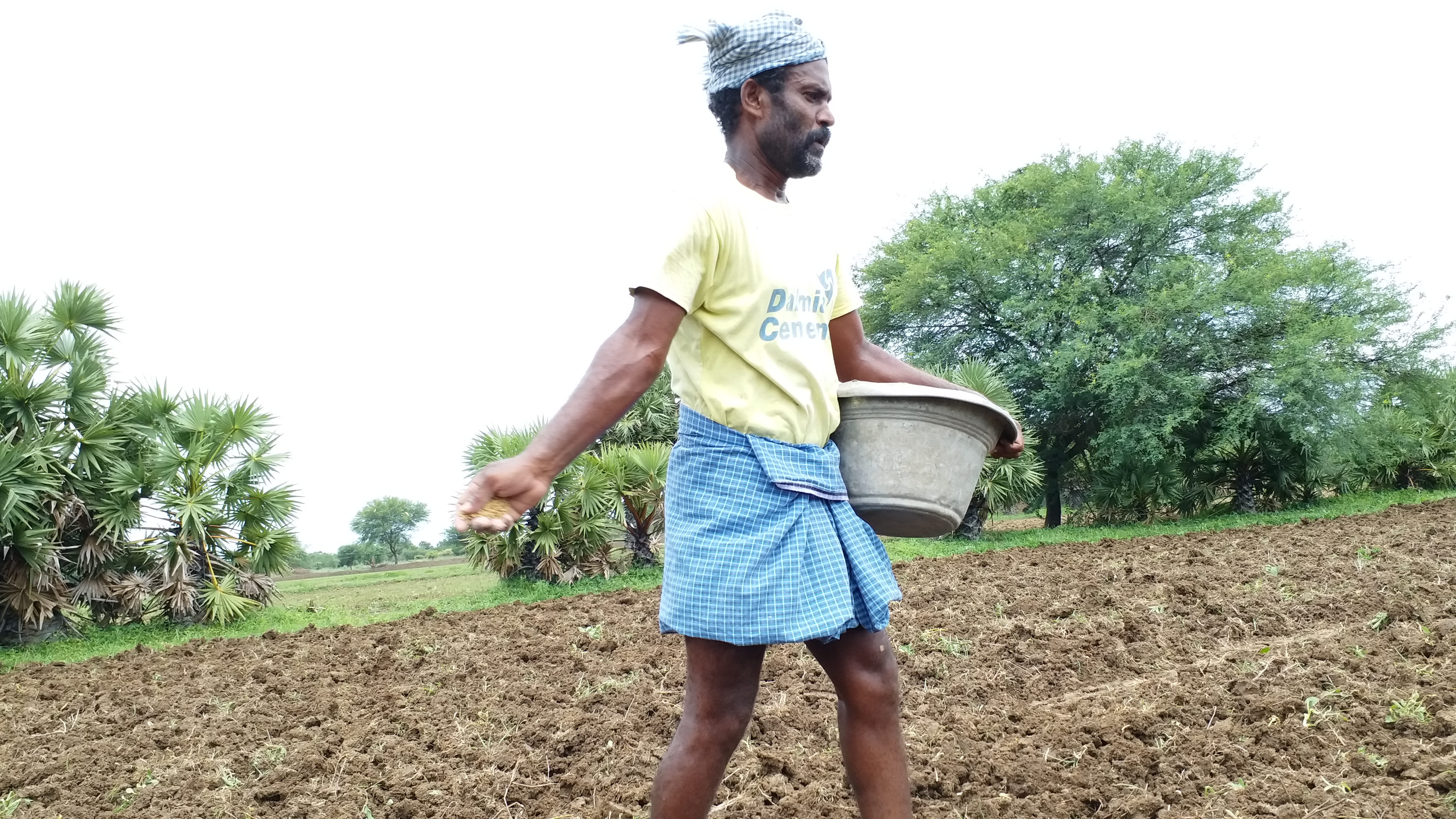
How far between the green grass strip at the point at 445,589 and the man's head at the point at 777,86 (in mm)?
5691

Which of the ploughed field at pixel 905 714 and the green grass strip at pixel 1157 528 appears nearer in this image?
the ploughed field at pixel 905 714

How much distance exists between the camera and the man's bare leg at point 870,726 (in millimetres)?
2084

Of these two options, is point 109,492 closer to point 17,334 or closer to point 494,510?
point 17,334

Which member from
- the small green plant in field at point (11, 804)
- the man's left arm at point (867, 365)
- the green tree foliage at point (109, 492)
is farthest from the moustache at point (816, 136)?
the green tree foliage at point (109, 492)

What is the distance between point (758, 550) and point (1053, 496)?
1794 cm

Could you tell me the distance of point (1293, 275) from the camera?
1673 centimetres

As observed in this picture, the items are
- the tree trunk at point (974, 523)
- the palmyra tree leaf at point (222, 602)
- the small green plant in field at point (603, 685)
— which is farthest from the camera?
the tree trunk at point (974, 523)

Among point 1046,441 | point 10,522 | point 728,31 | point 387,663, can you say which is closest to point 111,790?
point 387,663

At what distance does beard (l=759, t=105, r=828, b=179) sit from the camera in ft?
6.98

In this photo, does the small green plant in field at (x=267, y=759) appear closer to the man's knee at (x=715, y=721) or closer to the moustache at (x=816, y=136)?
the man's knee at (x=715, y=721)

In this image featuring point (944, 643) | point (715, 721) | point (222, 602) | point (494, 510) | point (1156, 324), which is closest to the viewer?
point (494, 510)

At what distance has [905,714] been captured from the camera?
4090 mm

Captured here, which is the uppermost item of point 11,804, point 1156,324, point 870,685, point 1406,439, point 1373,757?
point 1156,324

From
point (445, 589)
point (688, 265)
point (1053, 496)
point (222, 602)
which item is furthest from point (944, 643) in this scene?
point (1053, 496)
